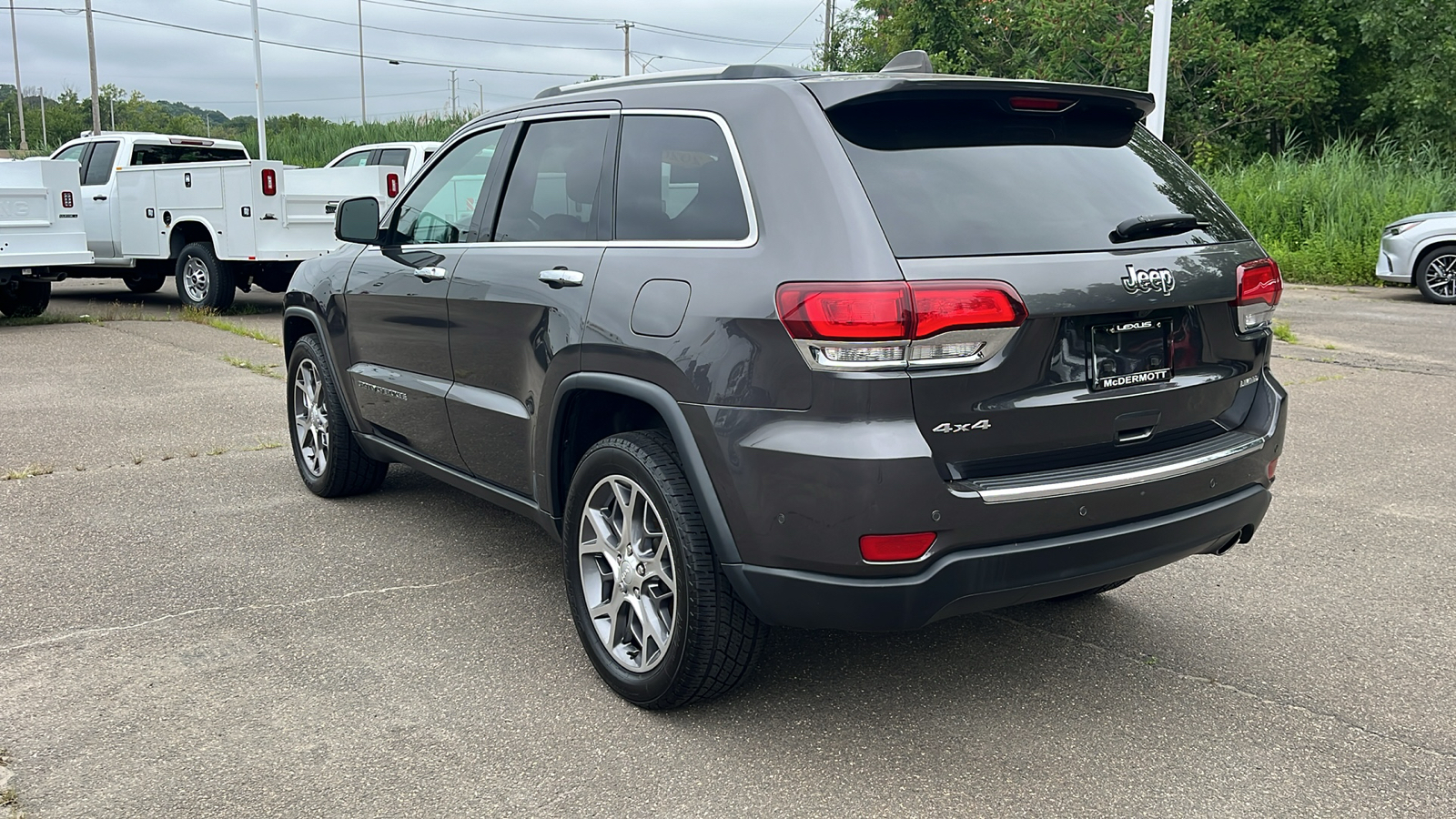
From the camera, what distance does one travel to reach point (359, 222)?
4918 mm

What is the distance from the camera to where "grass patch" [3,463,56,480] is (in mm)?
6082

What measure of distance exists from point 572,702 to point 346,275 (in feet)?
8.18

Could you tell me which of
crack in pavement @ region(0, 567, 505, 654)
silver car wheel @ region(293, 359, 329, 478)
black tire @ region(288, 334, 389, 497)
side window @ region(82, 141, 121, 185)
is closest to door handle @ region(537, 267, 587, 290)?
crack in pavement @ region(0, 567, 505, 654)

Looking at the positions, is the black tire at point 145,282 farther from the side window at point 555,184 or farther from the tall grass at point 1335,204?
the tall grass at point 1335,204

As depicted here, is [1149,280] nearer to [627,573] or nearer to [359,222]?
[627,573]

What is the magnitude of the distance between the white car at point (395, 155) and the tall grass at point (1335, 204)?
1210 cm

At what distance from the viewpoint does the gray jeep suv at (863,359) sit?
2.88 meters

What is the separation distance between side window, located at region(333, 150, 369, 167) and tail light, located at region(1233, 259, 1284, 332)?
50.1 ft

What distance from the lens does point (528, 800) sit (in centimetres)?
297

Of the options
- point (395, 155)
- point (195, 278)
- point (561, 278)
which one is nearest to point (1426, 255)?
point (395, 155)

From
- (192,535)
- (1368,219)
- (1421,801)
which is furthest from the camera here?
(1368,219)

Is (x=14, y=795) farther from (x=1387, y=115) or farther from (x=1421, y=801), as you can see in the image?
(x=1387, y=115)

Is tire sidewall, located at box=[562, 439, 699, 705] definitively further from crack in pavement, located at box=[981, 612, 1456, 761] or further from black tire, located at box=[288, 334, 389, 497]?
black tire, located at box=[288, 334, 389, 497]

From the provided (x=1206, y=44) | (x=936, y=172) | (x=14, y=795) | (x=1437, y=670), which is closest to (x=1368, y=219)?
(x=1206, y=44)
